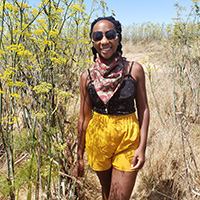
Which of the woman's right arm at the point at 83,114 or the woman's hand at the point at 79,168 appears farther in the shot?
the woman's hand at the point at 79,168

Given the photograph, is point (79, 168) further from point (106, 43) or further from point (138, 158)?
point (106, 43)

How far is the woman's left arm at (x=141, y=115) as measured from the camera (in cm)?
141

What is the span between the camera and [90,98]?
155 centimetres

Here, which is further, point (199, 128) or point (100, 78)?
point (199, 128)

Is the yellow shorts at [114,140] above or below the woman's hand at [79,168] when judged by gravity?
above

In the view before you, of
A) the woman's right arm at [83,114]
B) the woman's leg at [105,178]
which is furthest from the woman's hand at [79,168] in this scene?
the woman's leg at [105,178]

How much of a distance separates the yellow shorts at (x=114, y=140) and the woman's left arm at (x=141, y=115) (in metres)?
0.04

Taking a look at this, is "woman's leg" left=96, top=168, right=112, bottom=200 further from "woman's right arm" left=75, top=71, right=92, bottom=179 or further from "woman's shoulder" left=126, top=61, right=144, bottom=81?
"woman's shoulder" left=126, top=61, right=144, bottom=81

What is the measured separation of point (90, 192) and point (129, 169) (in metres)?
1.06

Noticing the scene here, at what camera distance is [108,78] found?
55.7 inches

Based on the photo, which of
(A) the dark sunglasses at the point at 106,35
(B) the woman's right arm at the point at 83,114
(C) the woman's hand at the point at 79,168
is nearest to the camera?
(A) the dark sunglasses at the point at 106,35

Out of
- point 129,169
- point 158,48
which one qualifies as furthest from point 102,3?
point 158,48

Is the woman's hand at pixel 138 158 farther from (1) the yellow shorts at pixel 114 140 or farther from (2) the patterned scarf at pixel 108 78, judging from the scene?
(2) the patterned scarf at pixel 108 78

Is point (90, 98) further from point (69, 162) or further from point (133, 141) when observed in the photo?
point (69, 162)
